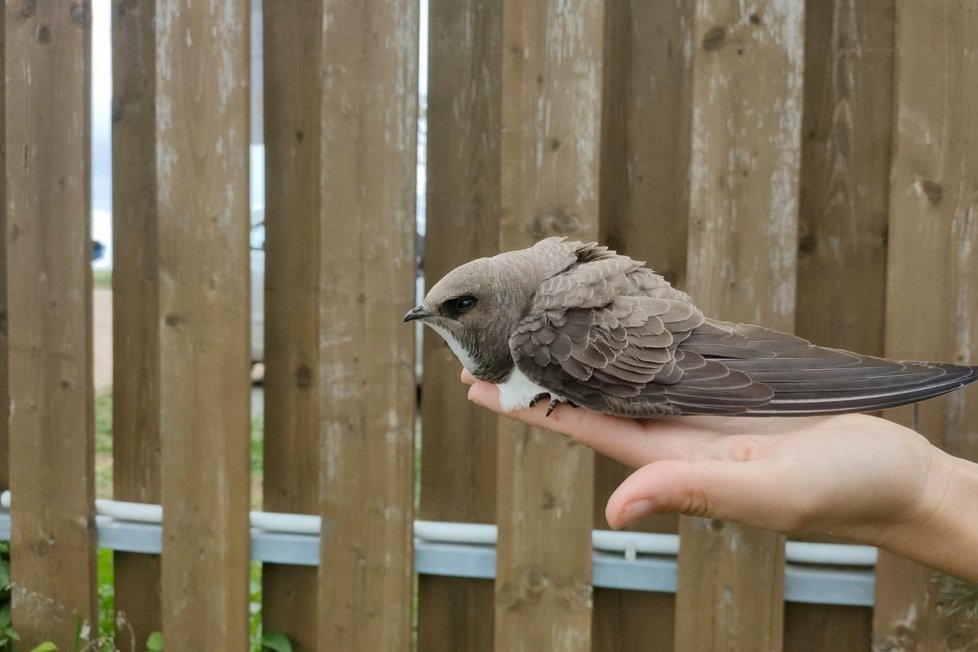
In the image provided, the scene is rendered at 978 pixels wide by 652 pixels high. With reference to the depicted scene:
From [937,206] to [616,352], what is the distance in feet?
3.07

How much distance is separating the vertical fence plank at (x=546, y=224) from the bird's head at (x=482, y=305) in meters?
0.36

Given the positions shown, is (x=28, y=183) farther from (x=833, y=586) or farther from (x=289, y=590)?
(x=833, y=586)

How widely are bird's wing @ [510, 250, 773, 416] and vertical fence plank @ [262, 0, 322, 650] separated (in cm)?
89

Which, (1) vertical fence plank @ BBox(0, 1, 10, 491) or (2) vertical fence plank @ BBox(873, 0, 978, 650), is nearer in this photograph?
(2) vertical fence plank @ BBox(873, 0, 978, 650)

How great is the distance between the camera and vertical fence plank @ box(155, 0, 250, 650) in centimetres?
231

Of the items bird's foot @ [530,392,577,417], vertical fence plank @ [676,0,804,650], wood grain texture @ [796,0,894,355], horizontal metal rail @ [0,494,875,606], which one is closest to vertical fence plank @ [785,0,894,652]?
wood grain texture @ [796,0,894,355]

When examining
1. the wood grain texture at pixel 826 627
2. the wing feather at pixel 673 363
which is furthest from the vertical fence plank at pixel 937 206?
the wing feather at pixel 673 363

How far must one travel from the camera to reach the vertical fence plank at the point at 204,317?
2.31m

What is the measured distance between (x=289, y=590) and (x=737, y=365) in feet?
5.15

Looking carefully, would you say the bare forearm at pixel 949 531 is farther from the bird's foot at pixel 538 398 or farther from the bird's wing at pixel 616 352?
the bird's foot at pixel 538 398

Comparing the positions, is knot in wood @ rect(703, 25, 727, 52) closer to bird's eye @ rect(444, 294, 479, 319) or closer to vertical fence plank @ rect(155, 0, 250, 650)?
bird's eye @ rect(444, 294, 479, 319)

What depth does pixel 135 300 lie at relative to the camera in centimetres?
258

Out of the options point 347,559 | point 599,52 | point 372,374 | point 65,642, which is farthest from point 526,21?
point 65,642

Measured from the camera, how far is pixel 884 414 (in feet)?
6.89
